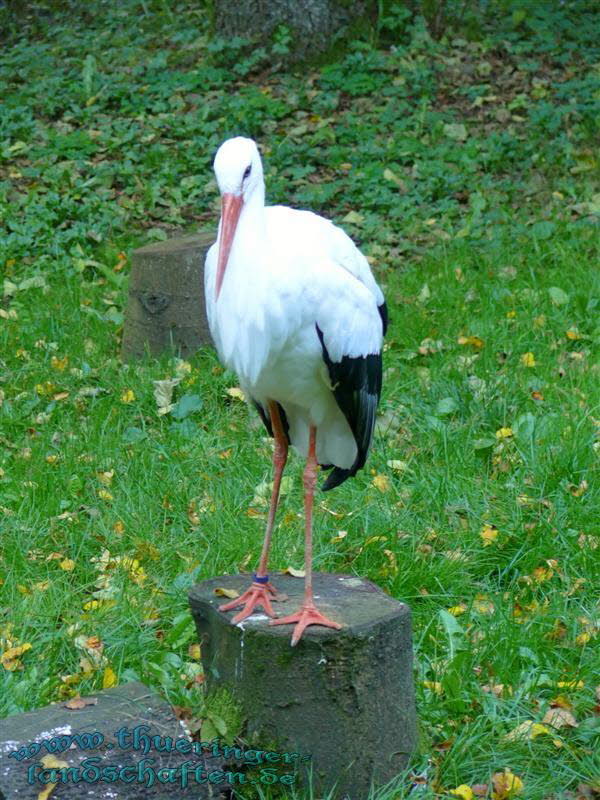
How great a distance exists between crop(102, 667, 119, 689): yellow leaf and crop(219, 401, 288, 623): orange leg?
0.50m

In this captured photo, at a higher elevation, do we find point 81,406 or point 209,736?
point 209,736

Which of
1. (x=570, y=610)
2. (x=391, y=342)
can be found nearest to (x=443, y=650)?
(x=570, y=610)

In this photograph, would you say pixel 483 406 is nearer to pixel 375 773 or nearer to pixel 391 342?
pixel 391 342

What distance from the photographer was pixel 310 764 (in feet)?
10.1

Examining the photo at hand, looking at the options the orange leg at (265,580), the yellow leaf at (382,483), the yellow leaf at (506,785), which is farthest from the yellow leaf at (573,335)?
the yellow leaf at (506,785)

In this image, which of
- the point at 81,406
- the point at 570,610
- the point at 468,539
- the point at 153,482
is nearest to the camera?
the point at 570,610

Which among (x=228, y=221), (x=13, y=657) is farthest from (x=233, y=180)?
(x=13, y=657)

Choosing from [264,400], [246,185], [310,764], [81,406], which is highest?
[246,185]

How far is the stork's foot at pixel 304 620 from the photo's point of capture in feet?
9.90

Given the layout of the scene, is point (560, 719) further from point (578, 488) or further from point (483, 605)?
point (578, 488)

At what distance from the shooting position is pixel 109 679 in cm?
347

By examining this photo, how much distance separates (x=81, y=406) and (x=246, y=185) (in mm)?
2627

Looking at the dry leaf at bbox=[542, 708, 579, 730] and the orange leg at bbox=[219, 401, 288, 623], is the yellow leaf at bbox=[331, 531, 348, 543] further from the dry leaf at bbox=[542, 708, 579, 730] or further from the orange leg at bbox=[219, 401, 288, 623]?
the dry leaf at bbox=[542, 708, 579, 730]

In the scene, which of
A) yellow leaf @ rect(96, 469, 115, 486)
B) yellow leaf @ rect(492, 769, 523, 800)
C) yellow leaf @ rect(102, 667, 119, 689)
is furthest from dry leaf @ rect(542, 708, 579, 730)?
yellow leaf @ rect(96, 469, 115, 486)
